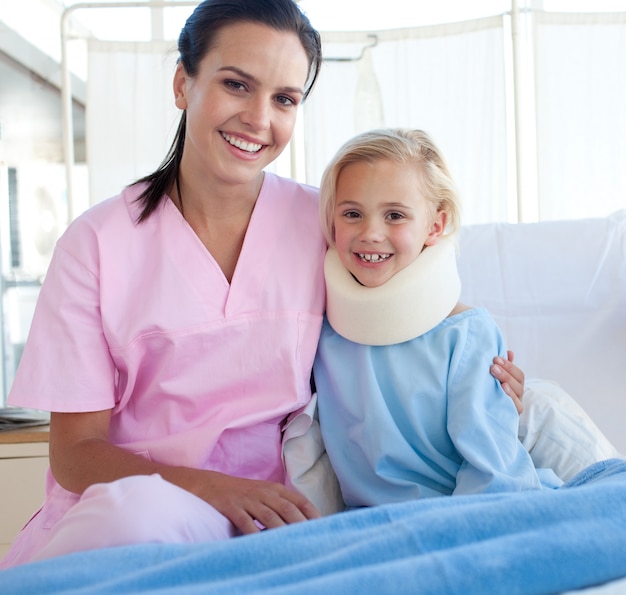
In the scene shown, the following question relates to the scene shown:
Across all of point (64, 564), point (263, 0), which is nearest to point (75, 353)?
point (64, 564)

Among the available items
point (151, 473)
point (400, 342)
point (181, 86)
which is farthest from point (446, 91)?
point (151, 473)

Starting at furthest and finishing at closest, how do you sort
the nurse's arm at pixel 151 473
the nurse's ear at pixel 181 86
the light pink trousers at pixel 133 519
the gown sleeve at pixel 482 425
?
1. the nurse's ear at pixel 181 86
2. the gown sleeve at pixel 482 425
3. the nurse's arm at pixel 151 473
4. the light pink trousers at pixel 133 519

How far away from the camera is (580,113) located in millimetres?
3271

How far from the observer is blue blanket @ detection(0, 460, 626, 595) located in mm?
862

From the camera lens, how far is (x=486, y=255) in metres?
2.15

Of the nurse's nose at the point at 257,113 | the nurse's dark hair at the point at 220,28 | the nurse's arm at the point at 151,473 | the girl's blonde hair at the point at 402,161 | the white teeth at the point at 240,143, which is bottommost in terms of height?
the nurse's arm at the point at 151,473

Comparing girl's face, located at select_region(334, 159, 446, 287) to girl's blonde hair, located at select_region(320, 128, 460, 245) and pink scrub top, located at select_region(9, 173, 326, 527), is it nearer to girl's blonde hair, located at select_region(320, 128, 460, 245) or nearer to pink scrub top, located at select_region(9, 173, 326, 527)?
girl's blonde hair, located at select_region(320, 128, 460, 245)

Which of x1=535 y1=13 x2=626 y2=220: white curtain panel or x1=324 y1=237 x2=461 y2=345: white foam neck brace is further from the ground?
x1=535 y1=13 x2=626 y2=220: white curtain panel

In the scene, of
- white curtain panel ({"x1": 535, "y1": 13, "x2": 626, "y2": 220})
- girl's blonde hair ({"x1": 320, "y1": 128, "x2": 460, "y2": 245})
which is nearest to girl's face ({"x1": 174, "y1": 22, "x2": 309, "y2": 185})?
girl's blonde hair ({"x1": 320, "y1": 128, "x2": 460, "y2": 245})

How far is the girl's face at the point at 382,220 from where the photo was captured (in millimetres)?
1512

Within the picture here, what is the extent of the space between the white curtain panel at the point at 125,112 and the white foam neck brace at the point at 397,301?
6.54 ft

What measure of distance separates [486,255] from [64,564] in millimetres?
1443

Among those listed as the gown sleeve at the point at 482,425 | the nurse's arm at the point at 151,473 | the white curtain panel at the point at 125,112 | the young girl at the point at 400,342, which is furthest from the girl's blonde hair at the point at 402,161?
the white curtain panel at the point at 125,112

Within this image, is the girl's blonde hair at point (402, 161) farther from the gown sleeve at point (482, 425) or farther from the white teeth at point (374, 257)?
the gown sleeve at point (482, 425)
